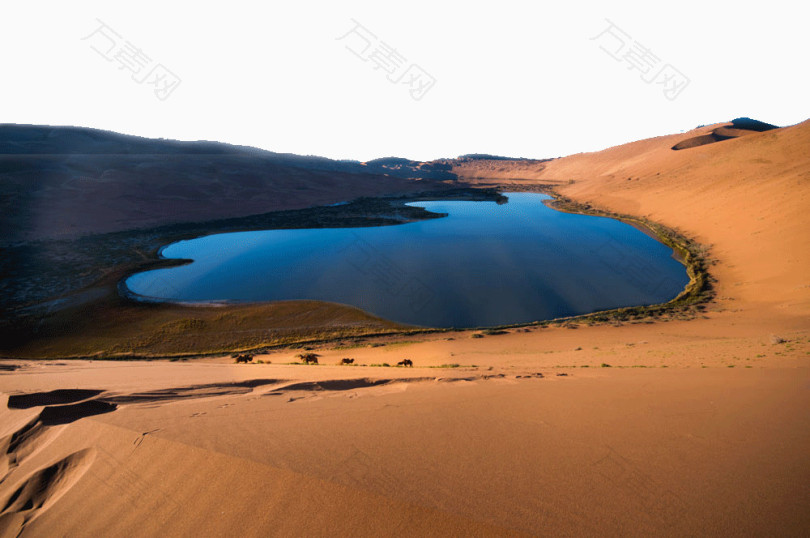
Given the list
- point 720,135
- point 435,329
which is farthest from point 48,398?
point 720,135

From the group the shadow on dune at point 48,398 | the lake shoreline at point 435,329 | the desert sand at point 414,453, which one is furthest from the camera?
the lake shoreline at point 435,329

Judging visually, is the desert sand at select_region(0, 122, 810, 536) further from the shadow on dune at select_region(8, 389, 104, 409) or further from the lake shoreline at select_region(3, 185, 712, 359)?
the lake shoreline at select_region(3, 185, 712, 359)

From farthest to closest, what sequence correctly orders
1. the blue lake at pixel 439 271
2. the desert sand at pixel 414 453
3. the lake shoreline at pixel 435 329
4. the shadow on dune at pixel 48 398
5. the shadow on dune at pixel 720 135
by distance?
1. the shadow on dune at pixel 720 135
2. the blue lake at pixel 439 271
3. the lake shoreline at pixel 435 329
4. the shadow on dune at pixel 48 398
5. the desert sand at pixel 414 453

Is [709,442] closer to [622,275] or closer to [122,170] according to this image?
[622,275]

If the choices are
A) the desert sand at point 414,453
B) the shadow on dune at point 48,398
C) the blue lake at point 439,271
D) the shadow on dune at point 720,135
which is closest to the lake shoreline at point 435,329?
the blue lake at point 439,271

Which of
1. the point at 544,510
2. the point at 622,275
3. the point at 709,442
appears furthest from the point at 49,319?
the point at 622,275

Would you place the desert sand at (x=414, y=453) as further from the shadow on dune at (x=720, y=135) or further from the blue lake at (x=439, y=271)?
the shadow on dune at (x=720, y=135)

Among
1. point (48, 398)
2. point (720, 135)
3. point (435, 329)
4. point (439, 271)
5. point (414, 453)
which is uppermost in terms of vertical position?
point (720, 135)

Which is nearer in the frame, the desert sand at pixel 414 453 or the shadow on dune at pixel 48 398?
the desert sand at pixel 414 453

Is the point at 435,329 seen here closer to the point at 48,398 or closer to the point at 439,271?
the point at 439,271
